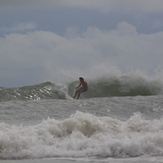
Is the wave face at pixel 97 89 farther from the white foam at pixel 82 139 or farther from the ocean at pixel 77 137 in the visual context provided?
the white foam at pixel 82 139

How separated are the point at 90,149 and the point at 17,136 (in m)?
1.21

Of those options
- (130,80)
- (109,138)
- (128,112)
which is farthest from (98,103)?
(130,80)

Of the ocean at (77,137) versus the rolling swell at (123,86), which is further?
the rolling swell at (123,86)

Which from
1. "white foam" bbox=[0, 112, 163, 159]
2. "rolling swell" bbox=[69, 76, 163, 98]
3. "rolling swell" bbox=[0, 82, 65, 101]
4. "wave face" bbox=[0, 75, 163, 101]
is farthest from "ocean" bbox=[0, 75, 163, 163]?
"rolling swell" bbox=[69, 76, 163, 98]

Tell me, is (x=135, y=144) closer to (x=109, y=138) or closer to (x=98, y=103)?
(x=109, y=138)

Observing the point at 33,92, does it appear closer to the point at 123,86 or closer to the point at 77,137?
the point at 123,86

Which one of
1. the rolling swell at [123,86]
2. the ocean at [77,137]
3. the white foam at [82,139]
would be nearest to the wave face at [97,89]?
the rolling swell at [123,86]

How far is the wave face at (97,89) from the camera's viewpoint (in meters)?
18.6

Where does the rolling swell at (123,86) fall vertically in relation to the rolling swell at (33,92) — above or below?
above

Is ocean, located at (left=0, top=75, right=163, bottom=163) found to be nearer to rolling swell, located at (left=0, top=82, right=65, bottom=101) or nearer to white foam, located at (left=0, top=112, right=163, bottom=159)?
white foam, located at (left=0, top=112, right=163, bottom=159)

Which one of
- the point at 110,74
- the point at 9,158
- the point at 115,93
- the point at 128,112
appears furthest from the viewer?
the point at 110,74

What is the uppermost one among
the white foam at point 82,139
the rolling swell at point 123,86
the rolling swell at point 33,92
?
the rolling swell at point 123,86

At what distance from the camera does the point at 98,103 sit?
12.4 metres

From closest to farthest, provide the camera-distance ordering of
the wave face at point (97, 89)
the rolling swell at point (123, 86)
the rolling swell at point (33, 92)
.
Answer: the rolling swell at point (33, 92) → the wave face at point (97, 89) → the rolling swell at point (123, 86)
